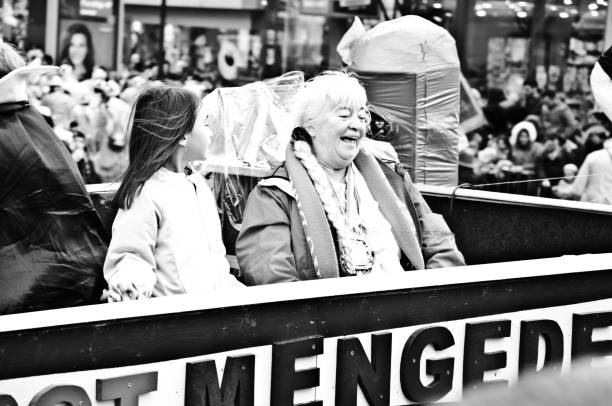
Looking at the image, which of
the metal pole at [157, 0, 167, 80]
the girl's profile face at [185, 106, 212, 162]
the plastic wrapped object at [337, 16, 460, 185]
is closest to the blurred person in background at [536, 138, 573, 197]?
the plastic wrapped object at [337, 16, 460, 185]

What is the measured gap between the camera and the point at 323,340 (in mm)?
2930

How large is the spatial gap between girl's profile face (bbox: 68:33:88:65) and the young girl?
632 inches

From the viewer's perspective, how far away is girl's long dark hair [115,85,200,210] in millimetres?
3551

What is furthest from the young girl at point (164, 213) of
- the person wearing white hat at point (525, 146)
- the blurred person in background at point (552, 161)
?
the person wearing white hat at point (525, 146)

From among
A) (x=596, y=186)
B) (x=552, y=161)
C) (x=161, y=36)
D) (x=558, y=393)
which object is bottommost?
(x=552, y=161)

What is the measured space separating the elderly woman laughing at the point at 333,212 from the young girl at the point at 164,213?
0.59 ft

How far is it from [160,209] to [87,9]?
18.0 m

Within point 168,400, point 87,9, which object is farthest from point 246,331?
point 87,9

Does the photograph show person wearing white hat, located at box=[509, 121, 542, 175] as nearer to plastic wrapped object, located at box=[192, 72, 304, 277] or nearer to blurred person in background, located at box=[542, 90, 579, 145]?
blurred person in background, located at box=[542, 90, 579, 145]

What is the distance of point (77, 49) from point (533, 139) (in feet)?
29.0

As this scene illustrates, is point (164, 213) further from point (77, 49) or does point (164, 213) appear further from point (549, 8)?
point (549, 8)

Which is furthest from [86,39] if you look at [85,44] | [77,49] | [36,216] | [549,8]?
[36,216]

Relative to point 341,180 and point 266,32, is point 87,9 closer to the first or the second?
point 266,32

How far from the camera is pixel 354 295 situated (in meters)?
3.00
